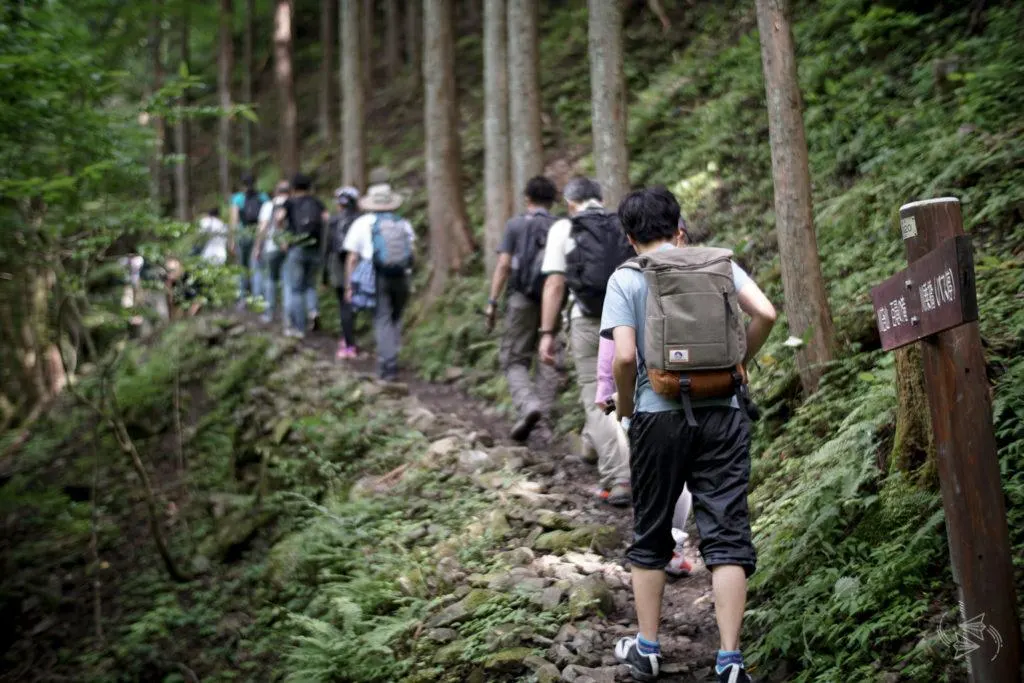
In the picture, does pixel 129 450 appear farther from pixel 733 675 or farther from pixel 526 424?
pixel 733 675

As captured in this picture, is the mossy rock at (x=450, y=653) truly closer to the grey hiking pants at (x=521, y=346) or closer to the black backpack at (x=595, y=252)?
the black backpack at (x=595, y=252)

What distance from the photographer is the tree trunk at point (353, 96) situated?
1795 centimetres

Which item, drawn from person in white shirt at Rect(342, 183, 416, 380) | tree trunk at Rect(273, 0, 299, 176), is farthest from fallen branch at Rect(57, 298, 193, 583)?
tree trunk at Rect(273, 0, 299, 176)

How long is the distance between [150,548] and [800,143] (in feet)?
31.9

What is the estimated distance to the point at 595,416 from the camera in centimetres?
704

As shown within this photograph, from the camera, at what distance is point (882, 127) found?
31.8ft

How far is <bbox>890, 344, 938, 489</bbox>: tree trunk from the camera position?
15.0 ft

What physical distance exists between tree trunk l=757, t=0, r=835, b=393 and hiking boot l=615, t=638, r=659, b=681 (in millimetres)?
2862

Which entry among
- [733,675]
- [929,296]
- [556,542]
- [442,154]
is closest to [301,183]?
[442,154]

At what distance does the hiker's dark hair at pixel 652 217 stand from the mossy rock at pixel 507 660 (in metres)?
2.22

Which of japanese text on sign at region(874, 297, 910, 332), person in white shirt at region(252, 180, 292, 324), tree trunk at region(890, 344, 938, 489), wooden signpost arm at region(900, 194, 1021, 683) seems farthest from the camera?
person in white shirt at region(252, 180, 292, 324)

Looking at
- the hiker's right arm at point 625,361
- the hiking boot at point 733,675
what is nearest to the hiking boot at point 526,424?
the hiker's right arm at point 625,361

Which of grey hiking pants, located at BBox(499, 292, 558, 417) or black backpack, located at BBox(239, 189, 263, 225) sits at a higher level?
black backpack, located at BBox(239, 189, 263, 225)

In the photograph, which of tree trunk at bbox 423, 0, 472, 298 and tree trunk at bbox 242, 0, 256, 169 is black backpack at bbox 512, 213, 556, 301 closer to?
tree trunk at bbox 423, 0, 472, 298
